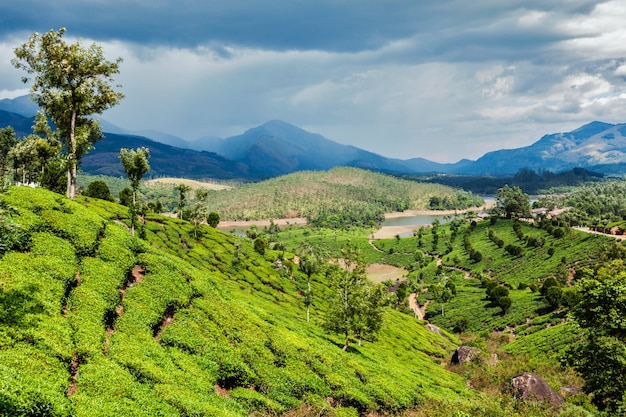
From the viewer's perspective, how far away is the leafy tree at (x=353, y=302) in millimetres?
53531

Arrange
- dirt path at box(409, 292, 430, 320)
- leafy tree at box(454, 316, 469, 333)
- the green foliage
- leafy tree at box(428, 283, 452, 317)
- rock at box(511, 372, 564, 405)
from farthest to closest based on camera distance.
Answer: dirt path at box(409, 292, 430, 320) < leafy tree at box(428, 283, 452, 317) < leafy tree at box(454, 316, 469, 333) < rock at box(511, 372, 564, 405) < the green foliage

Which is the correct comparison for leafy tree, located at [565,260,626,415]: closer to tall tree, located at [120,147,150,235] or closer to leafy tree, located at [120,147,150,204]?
tall tree, located at [120,147,150,235]

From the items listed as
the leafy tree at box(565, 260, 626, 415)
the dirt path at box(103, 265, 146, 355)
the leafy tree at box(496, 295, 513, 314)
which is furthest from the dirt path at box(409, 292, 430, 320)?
the dirt path at box(103, 265, 146, 355)

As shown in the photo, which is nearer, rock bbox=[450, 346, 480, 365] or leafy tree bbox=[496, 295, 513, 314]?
rock bbox=[450, 346, 480, 365]

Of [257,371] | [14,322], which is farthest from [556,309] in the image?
[14,322]

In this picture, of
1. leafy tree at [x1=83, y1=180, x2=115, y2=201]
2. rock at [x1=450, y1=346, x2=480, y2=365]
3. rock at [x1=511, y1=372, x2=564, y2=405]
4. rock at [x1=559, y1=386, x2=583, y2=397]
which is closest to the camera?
rock at [x1=511, y1=372, x2=564, y2=405]

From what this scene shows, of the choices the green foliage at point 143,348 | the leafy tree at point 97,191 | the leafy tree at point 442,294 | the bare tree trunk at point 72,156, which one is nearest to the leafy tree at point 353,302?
the green foliage at point 143,348

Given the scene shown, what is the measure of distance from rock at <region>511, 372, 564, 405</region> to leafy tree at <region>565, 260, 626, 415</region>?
13.1 feet

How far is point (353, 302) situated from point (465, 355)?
30.3 metres

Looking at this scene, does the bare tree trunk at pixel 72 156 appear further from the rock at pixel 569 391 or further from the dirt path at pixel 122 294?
the rock at pixel 569 391

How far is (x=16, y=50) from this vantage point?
43500 millimetres

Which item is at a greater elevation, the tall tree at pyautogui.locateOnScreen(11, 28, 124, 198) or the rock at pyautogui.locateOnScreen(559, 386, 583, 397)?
the tall tree at pyautogui.locateOnScreen(11, 28, 124, 198)

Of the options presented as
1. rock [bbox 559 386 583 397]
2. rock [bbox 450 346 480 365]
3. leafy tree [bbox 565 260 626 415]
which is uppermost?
leafy tree [bbox 565 260 626 415]

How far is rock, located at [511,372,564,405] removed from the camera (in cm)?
4588
